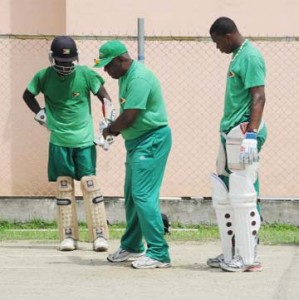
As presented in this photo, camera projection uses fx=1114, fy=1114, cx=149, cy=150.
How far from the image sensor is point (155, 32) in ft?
42.9

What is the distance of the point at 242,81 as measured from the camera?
8516 millimetres

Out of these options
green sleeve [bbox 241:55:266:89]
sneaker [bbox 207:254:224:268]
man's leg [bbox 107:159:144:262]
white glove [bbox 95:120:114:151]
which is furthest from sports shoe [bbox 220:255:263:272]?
white glove [bbox 95:120:114:151]

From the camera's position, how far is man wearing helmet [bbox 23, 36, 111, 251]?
1020 cm

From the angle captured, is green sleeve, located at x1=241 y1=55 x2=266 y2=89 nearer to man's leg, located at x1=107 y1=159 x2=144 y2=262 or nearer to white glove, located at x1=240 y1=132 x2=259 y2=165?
white glove, located at x1=240 y1=132 x2=259 y2=165

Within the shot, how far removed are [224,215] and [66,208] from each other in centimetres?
210

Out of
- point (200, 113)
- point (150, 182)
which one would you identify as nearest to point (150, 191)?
point (150, 182)

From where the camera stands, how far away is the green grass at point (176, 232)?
36.5ft

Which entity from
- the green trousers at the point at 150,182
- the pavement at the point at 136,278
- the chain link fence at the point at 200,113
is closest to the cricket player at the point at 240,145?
the pavement at the point at 136,278

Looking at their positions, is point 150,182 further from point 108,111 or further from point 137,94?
point 108,111

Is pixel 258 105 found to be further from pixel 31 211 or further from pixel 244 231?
pixel 31 211

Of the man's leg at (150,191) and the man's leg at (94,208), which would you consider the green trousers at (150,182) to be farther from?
the man's leg at (94,208)

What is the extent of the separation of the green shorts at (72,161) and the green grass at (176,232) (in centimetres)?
112

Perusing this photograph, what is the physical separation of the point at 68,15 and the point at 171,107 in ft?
5.28

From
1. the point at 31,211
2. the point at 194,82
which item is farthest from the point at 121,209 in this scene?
the point at 194,82
